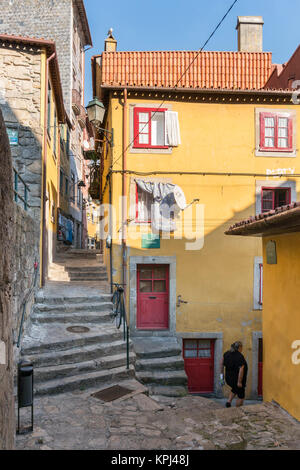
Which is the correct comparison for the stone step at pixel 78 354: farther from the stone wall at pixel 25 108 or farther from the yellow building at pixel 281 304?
the stone wall at pixel 25 108

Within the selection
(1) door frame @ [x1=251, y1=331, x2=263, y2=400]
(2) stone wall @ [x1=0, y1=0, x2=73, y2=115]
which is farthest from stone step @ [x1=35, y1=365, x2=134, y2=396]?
(2) stone wall @ [x1=0, y1=0, x2=73, y2=115]

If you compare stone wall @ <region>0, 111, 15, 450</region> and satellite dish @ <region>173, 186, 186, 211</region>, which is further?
satellite dish @ <region>173, 186, 186, 211</region>

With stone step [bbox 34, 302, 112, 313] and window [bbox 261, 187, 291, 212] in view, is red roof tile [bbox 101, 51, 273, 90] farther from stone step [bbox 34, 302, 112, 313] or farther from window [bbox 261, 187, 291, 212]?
stone step [bbox 34, 302, 112, 313]

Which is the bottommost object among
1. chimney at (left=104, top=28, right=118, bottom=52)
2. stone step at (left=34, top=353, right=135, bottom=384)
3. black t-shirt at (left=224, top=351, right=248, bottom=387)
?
Result: black t-shirt at (left=224, top=351, right=248, bottom=387)

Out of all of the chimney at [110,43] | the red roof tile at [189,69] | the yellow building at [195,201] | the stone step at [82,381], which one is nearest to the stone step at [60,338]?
the stone step at [82,381]

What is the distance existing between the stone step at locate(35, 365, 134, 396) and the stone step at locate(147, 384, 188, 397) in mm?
1083

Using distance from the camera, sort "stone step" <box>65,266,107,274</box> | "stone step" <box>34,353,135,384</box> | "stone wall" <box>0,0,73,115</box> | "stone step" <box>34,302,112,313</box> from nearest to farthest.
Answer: "stone step" <box>34,353,135,384</box> → "stone step" <box>34,302,112,313</box> → "stone step" <box>65,266,107,274</box> → "stone wall" <box>0,0,73,115</box>

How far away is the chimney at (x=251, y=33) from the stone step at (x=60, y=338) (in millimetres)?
12068

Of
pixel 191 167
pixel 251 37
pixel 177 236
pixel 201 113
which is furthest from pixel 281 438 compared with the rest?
pixel 251 37

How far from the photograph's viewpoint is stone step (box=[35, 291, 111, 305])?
9.55m

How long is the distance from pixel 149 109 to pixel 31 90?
12.6 ft

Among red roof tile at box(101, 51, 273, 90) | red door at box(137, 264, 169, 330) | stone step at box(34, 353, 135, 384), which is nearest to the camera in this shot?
stone step at box(34, 353, 135, 384)

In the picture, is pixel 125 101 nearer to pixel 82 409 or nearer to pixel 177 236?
pixel 177 236

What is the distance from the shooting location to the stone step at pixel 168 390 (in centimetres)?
796
